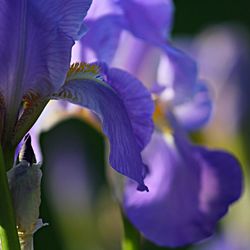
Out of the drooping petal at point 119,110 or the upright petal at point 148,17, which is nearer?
the drooping petal at point 119,110

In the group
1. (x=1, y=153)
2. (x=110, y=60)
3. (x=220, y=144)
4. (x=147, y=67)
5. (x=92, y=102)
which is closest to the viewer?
(x=1, y=153)

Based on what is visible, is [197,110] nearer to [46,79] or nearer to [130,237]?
[130,237]

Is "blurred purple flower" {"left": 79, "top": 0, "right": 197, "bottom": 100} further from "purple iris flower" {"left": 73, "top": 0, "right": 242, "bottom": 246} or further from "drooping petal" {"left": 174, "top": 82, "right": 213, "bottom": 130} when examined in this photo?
"drooping petal" {"left": 174, "top": 82, "right": 213, "bottom": 130}

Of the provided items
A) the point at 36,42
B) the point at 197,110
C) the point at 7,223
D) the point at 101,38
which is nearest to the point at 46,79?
the point at 36,42

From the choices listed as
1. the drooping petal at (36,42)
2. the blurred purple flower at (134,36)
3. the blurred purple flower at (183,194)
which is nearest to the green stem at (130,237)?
the blurred purple flower at (183,194)

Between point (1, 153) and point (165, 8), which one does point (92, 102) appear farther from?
point (165, 8)

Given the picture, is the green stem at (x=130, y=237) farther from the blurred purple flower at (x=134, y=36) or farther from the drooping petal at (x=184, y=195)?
the blurred purple flower at (x=134, y=36)

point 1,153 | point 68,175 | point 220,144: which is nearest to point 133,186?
point 1,153
